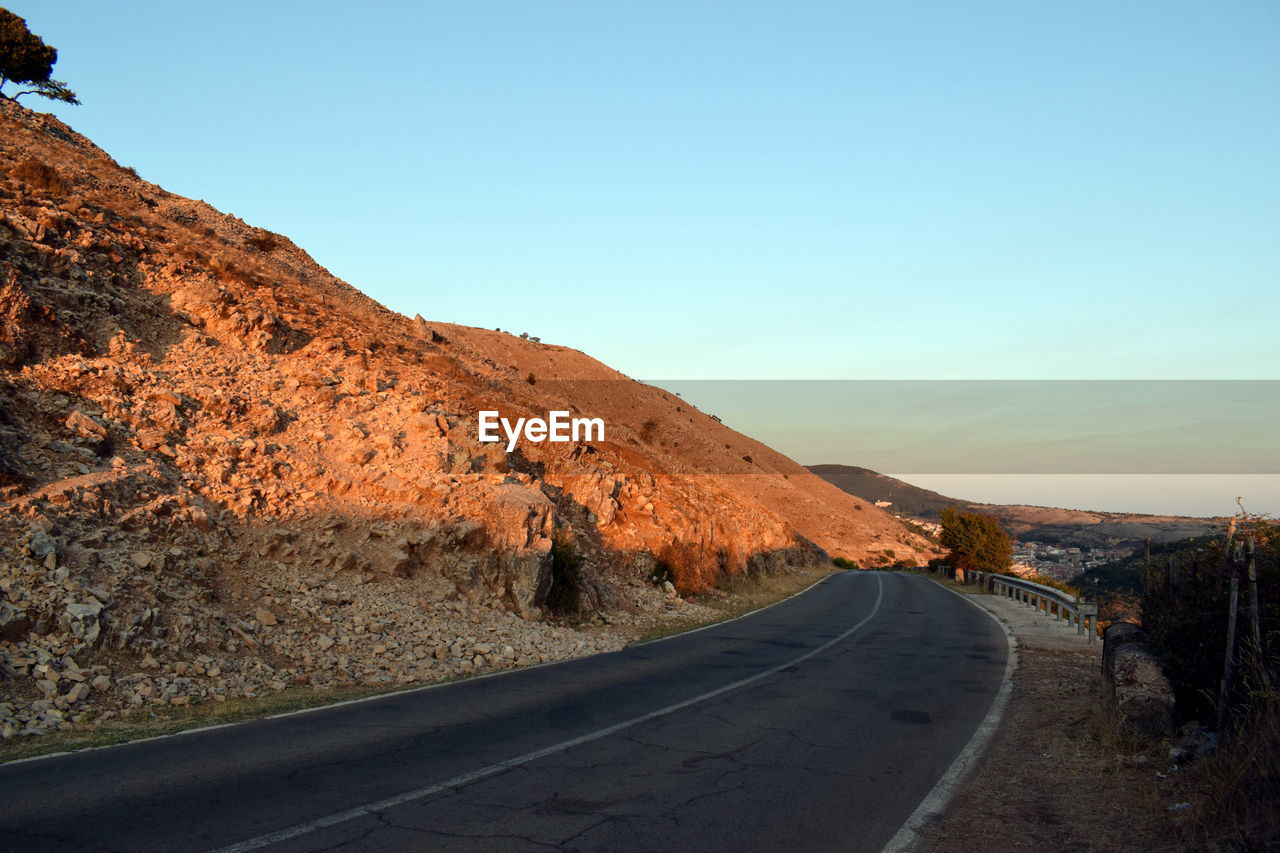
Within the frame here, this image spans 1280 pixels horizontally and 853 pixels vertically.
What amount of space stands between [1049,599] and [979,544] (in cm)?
2563

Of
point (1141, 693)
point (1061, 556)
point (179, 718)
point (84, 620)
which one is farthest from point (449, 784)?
point (1061, 556)

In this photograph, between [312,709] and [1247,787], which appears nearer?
[1247,787]

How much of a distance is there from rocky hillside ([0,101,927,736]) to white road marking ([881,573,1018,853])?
7.85 m

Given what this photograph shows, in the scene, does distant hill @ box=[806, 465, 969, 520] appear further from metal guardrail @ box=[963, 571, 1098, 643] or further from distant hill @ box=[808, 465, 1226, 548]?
metal guardrail @ box=[963, 571, 1098, 643]

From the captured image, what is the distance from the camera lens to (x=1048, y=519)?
388ft

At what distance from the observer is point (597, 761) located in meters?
7.58

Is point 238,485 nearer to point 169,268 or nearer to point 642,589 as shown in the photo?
point 169,268

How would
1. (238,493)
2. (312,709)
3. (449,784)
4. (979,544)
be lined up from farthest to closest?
(979,544), (238,493), (312,709), (449,784)

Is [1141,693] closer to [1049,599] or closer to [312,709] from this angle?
[312,709]

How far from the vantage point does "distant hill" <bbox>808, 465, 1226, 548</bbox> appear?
80.6m

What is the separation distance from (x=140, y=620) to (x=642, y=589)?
15.1 metres

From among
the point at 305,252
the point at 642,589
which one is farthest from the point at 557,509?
the point at 305,252

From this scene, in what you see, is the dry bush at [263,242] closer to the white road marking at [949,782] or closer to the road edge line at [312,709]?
the road edge line at [312,709]

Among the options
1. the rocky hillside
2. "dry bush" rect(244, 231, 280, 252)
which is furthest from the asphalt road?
"dry bush" rect(244, 231, 280, 252)
